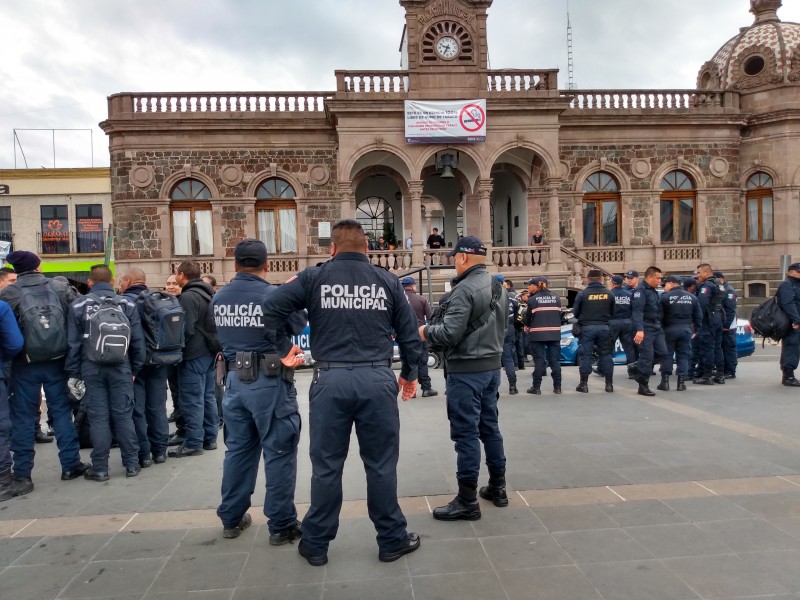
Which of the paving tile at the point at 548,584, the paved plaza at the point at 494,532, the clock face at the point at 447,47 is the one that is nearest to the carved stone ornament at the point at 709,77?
the clock face at the point at 447,47

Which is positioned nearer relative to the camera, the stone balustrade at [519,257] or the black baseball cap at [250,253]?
the black baseball cap at [250,253]

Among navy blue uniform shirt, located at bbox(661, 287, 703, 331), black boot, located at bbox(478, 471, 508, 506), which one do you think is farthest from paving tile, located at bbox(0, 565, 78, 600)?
navy blue uniform shirt, located at bbox(661, 287, 703, 331)

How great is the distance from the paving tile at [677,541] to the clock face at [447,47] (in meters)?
18.4

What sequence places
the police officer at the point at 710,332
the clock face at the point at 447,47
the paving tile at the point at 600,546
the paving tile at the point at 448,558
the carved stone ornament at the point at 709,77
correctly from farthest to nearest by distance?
the carved stone ornament at the point at 709,77, the clock face at the point at 447,47, the police officer at the point at 710,332, the paving tile at the point at 600,546, the paving tile at the point at 448,558

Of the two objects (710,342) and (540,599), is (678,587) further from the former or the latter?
(710,342)

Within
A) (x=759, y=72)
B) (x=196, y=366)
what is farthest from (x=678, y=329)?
(x=759, y=72)

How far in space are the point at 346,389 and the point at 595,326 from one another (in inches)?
270

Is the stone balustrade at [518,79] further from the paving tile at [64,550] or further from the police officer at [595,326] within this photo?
the paving tile at [64,550]

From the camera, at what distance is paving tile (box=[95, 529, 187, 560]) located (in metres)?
3.95

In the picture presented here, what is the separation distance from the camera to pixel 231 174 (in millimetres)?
20812

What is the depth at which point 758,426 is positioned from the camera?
702 cm

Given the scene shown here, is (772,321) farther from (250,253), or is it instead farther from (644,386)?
(250,253)

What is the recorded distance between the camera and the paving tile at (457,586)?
3354 mm

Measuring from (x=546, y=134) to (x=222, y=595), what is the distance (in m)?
18.7
